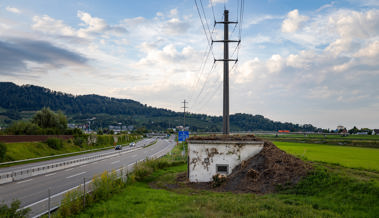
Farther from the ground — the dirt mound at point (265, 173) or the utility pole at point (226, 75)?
the utility pole at point (226, 75)

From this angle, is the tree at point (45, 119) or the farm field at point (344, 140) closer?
the tree at point (45, 119)

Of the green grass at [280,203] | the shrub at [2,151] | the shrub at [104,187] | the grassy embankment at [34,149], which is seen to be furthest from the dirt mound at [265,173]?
the shrub at [2,151]

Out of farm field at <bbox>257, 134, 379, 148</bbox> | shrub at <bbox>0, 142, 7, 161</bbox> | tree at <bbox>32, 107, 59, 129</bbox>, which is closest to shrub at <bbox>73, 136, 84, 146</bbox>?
tree at <bbox>32, 107, 59, 129</bbox>

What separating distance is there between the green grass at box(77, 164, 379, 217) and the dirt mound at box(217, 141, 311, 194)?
0.99 m

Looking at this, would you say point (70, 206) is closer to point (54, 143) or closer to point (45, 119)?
point (54, 143)

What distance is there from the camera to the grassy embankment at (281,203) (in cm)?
1098

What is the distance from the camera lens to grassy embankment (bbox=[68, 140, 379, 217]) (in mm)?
10984

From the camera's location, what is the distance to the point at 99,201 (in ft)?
44.7

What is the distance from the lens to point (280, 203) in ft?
39.9

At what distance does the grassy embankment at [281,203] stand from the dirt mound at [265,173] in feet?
2.82

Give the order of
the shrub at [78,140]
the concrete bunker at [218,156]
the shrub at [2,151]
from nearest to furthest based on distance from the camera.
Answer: the concrete bunker at [218,156]
the shrub at [2,151]
the shrub at [78,140]

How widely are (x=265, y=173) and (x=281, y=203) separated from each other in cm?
479

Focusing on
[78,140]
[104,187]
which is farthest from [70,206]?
[78,140]

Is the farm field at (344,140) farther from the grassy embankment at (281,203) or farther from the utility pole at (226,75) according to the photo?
the grassy embankment at (281,203)
